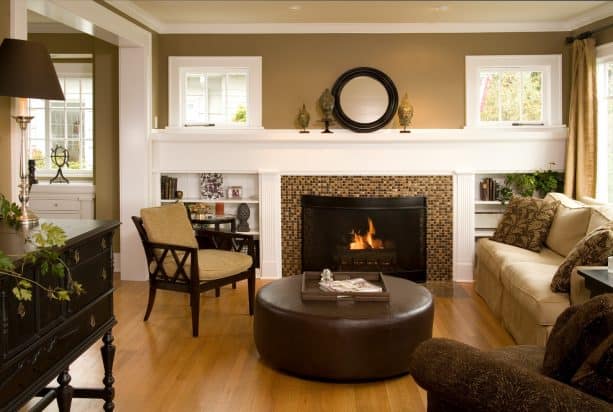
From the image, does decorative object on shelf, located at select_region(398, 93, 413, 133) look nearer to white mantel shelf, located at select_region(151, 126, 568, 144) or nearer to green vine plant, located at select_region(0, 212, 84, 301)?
white mantel shelf, located at select_region(151, 126, 568, 144)

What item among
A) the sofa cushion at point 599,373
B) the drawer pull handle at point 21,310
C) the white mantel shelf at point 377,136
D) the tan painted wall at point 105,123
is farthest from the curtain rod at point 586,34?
the drawer pull handle at point 21,310

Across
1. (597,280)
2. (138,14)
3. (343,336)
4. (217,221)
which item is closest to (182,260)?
(217,221)

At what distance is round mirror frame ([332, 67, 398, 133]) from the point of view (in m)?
6.60

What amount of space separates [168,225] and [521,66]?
12.8 feet

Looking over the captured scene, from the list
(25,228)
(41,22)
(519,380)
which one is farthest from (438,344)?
(41,22)

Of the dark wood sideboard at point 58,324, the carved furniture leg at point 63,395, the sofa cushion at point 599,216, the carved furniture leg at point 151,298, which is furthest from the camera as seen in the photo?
the carved furniture leg at point 151,298

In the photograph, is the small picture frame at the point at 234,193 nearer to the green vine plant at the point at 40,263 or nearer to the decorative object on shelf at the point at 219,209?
the decorative object on shelf at the point at 219,209

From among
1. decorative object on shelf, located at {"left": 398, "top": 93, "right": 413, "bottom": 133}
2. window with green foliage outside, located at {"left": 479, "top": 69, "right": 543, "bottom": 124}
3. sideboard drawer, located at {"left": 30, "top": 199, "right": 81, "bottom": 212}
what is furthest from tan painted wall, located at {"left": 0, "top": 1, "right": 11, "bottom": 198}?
window with green foliage outside, located at {"left": 479, "top": 69, "right": 543, "bottom": 124}

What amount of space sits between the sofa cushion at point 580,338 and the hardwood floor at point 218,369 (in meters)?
1.42

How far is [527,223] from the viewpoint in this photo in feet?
18.3

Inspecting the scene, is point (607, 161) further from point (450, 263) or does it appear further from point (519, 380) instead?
point (519, 380)

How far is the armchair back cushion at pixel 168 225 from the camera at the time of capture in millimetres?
5027

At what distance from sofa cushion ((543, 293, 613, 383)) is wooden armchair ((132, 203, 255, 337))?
2978 millimetres

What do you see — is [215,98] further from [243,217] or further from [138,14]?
[243,217]
